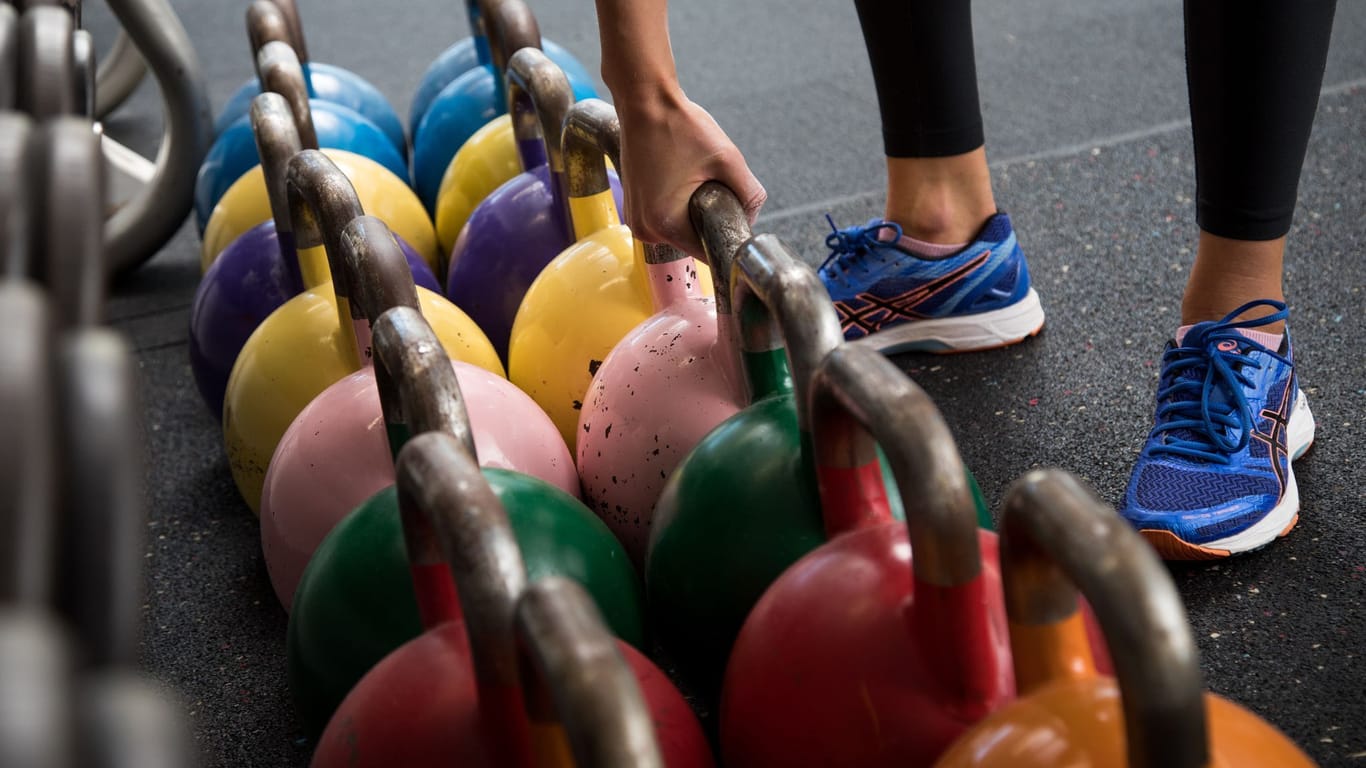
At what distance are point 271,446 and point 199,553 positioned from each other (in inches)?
7.8

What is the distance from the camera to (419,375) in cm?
87

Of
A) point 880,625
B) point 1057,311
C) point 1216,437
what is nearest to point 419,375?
point 880,625

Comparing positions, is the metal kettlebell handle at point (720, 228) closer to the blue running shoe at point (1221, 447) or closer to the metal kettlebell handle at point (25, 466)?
the blue running shoe at point (1221, 447)

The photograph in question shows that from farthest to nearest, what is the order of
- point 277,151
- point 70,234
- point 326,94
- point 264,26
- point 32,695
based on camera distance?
point 326,94 < point 264,26 < point 277,151 < point 70,234 < point 32,695

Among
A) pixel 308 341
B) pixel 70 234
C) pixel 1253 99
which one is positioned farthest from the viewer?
pixel 308 341

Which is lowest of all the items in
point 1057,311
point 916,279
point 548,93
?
point 1057,311

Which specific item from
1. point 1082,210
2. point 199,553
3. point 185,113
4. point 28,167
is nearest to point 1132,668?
point 28,167

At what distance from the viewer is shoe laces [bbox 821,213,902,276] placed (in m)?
1.59

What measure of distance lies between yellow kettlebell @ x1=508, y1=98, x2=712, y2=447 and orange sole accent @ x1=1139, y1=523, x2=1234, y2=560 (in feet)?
1.41

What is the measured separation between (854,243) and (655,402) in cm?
59

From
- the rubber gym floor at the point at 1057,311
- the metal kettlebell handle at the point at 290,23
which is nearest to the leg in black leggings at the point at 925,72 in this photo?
the rubber gym floor at the point at 1057,311

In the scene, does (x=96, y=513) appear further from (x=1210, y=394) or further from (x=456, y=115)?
(x=456, y=115)

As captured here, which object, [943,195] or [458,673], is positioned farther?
[943,195]

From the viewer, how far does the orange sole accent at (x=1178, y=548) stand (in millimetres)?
1121
